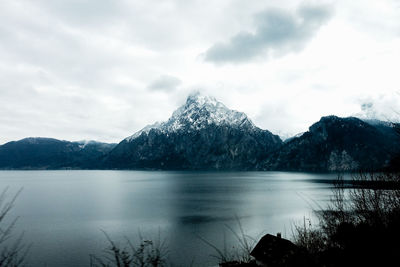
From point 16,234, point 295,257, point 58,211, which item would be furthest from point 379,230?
point 58,211

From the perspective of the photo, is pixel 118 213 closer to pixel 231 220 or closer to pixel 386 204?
pixel 231 220

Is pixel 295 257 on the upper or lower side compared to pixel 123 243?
upper

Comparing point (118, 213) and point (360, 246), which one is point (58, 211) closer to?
point (118, 213)

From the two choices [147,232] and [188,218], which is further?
[188,218]

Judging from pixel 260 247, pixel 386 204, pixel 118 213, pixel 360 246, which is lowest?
pixel 118 213

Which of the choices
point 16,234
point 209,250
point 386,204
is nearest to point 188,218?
point 209,250

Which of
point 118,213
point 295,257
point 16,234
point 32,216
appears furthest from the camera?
point 118,213

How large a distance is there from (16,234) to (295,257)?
4900cm

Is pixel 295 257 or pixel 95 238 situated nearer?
pixel 295 257

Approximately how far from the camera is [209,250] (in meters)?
34.1

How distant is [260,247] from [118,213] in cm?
5196

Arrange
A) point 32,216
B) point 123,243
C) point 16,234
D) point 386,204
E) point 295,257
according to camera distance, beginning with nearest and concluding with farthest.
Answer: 1. point 295,257
2. point 386,204
3. point 123,243
4. point 16,234
5. point 32,216

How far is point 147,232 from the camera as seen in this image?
146 feet

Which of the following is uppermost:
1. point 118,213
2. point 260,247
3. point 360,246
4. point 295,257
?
point 360,246
